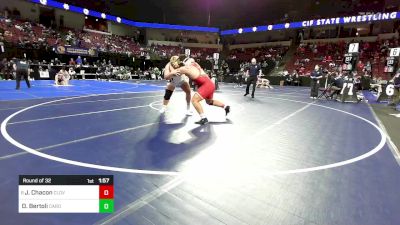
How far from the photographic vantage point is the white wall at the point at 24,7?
2826 centimetres

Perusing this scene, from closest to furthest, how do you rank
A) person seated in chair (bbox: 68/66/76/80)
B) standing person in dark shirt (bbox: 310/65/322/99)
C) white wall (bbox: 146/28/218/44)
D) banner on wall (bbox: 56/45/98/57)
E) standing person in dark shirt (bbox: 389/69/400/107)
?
standing person in dark shirt (bbox: 389/69/400/107) < standing person in dark shirt (bbox: 310/65/322/99) < person seated in chair (bbox: 68/66/76/80) < banner on wall (bbox: 56/45/98/57) < white wall (bbox: 146/28/218/44)

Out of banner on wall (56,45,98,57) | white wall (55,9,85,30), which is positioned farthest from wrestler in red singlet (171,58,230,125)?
white wall (55,9,85,30)

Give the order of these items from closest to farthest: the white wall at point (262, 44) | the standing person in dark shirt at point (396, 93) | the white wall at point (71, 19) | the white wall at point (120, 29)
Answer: the standing person in dark shirt at point (396, 93), the white wall at point (71, 19), the white wall at point (262, 44), the white wall at point (120, 29)

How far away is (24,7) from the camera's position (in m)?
29.7

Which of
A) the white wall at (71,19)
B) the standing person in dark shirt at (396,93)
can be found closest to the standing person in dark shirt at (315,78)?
the standing person in dark shirt at (396,93)

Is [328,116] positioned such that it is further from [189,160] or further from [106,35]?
[106,35]

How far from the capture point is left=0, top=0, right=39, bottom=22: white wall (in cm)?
2826

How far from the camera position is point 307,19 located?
1364 inches

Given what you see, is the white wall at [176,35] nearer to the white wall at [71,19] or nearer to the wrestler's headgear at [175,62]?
the white wall at [71,19]

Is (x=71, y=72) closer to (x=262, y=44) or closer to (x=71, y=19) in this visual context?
(x=71, y=19)

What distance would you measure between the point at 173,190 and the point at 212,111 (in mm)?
4853

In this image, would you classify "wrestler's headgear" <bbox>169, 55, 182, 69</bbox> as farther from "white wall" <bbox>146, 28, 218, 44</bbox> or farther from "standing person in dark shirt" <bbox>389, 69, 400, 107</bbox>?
"white wall" <bbox>146, 28, 218, 44</bbox>

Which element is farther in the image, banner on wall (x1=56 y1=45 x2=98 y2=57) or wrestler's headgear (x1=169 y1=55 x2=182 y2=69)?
banner on wall (x1=56 y1=45 x2=98 y2=57)
